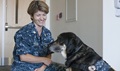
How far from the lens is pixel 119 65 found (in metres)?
2.87

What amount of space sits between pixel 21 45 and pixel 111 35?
1.22 meters

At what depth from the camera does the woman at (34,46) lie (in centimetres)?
200

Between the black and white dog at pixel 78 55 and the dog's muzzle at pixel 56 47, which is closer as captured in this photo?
the black and white dog at pixel 78 55

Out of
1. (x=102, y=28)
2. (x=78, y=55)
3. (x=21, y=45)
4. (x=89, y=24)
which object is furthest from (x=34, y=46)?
(x=89, y=24)

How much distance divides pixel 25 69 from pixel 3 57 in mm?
2865

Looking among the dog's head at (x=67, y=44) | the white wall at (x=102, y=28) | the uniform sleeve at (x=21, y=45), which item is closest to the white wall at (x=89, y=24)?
the white wall at (x=102, y=28)

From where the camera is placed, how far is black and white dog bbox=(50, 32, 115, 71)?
1824 millimetres

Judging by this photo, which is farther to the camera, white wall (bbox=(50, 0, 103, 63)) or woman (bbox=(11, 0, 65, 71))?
white wall (bbox=(50, 0, 103, 63))

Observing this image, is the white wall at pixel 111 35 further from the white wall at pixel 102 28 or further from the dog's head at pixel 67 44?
the dog's head at pixel 67 44

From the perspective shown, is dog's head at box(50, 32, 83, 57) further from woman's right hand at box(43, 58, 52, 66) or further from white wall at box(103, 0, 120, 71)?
white wall at box(103, 0, 120, 71)

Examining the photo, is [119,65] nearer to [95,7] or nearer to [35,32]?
[95,7]

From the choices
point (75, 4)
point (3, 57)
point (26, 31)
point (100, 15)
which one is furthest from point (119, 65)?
point (3, 57)

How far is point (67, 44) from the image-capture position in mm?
1960

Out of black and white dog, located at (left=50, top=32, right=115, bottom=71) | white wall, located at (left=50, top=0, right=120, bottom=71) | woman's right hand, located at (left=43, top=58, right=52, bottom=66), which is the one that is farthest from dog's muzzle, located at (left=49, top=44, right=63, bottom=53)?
white wall, located at (left=50, top=0, right=120, bottom=71)
